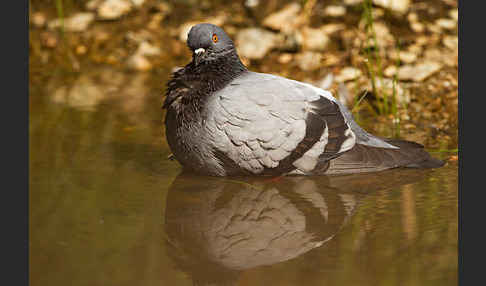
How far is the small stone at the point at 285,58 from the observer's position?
7216 millimetres

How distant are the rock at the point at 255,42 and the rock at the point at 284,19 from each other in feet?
0.31

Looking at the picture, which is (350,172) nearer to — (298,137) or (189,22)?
(298,137)

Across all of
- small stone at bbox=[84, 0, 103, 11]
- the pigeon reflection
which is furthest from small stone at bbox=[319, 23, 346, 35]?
the pigeon reflection

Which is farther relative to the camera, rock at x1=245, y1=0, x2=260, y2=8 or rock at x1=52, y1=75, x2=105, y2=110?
rock at x1=245, y1=0, x2=260, y2=8

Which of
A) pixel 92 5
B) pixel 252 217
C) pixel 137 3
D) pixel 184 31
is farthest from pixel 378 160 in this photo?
pixel 92 5

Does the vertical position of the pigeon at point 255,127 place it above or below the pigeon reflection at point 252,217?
above

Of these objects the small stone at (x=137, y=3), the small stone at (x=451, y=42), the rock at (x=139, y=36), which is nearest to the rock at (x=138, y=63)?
the rock at (x=139, y=36)

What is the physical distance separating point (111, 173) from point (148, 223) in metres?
0.90

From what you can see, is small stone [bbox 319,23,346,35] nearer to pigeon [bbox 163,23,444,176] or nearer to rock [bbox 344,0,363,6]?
rock [bbox 344,0,363,6]

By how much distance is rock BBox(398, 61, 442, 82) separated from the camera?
6.38 m

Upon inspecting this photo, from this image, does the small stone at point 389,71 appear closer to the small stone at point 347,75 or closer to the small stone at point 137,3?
the small stone at point 347,75

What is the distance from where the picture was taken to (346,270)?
11.3 ft

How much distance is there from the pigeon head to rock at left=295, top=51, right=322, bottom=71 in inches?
89.3

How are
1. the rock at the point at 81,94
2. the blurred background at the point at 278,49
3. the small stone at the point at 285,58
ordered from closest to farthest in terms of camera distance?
the blurred background at the point at 278,49 → the rock at the point at 81,94 → the small stone at the point at 285,58
